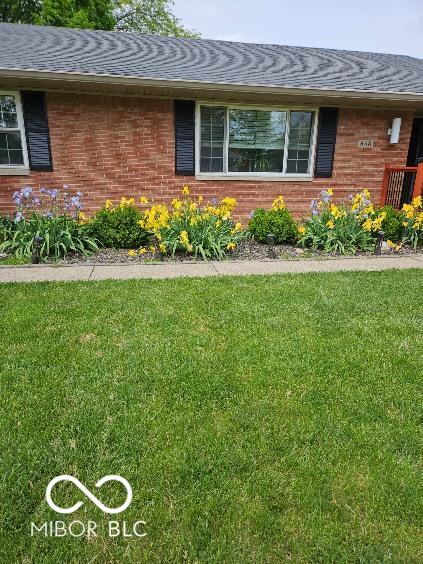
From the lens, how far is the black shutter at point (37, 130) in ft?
24.2

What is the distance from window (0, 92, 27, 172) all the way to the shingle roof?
0.73 metres

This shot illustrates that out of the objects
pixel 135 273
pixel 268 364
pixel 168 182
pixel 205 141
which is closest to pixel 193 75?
pixel 205 141

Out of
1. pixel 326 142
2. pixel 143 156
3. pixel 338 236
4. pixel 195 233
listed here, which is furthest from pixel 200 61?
pixel 338 236

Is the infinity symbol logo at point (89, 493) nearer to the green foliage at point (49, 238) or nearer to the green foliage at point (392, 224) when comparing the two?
the green foliage at point (49, 238)

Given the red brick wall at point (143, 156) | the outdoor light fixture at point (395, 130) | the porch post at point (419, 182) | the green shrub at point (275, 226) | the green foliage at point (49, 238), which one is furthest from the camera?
the outdoor light fixture at point (395, 130)

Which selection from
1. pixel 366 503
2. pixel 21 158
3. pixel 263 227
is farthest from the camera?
pixel 21 158

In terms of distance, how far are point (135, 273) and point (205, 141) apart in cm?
426

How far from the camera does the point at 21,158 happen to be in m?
7.83

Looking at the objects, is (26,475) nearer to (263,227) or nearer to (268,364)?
(268,364)

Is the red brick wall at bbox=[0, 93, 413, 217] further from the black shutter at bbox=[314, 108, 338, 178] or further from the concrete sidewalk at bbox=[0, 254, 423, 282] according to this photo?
the concrete sidewalk at bbox=[0, 254, 423, 282]

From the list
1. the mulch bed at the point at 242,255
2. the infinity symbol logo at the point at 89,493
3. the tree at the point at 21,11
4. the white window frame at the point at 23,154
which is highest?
the tree at the point at 21,11

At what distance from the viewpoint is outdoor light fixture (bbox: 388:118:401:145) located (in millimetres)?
8633

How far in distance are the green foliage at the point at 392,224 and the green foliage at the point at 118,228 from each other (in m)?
4.46

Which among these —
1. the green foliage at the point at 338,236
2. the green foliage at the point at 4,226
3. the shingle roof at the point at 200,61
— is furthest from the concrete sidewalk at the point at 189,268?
the shingle roof at the point at 200,61
